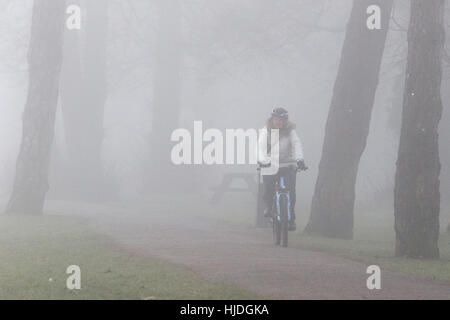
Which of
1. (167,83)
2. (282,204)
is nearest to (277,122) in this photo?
(282,204)

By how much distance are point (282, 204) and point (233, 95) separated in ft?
162

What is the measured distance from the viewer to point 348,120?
17.9 metres

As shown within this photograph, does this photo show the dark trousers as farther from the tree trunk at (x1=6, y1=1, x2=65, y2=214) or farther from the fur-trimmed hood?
the tree trunk at (x1=6, y1=1, x2=65, y2=214)

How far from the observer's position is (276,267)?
11.0m

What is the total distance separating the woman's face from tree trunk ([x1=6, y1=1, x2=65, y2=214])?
23.5 ft

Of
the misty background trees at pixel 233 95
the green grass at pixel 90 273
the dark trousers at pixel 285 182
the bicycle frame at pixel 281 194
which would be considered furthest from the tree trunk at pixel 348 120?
the green grass at pixel 90 273

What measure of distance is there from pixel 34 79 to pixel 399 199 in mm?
9551

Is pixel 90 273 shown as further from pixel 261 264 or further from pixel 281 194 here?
pixel 281 194

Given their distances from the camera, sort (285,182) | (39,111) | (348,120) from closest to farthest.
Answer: (285,182)
(348,120)
(39,111)

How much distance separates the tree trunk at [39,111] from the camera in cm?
1936

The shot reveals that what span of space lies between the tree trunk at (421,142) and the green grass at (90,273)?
4.19m

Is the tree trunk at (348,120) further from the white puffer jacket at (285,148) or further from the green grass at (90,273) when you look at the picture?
the green grass at (90,273)
